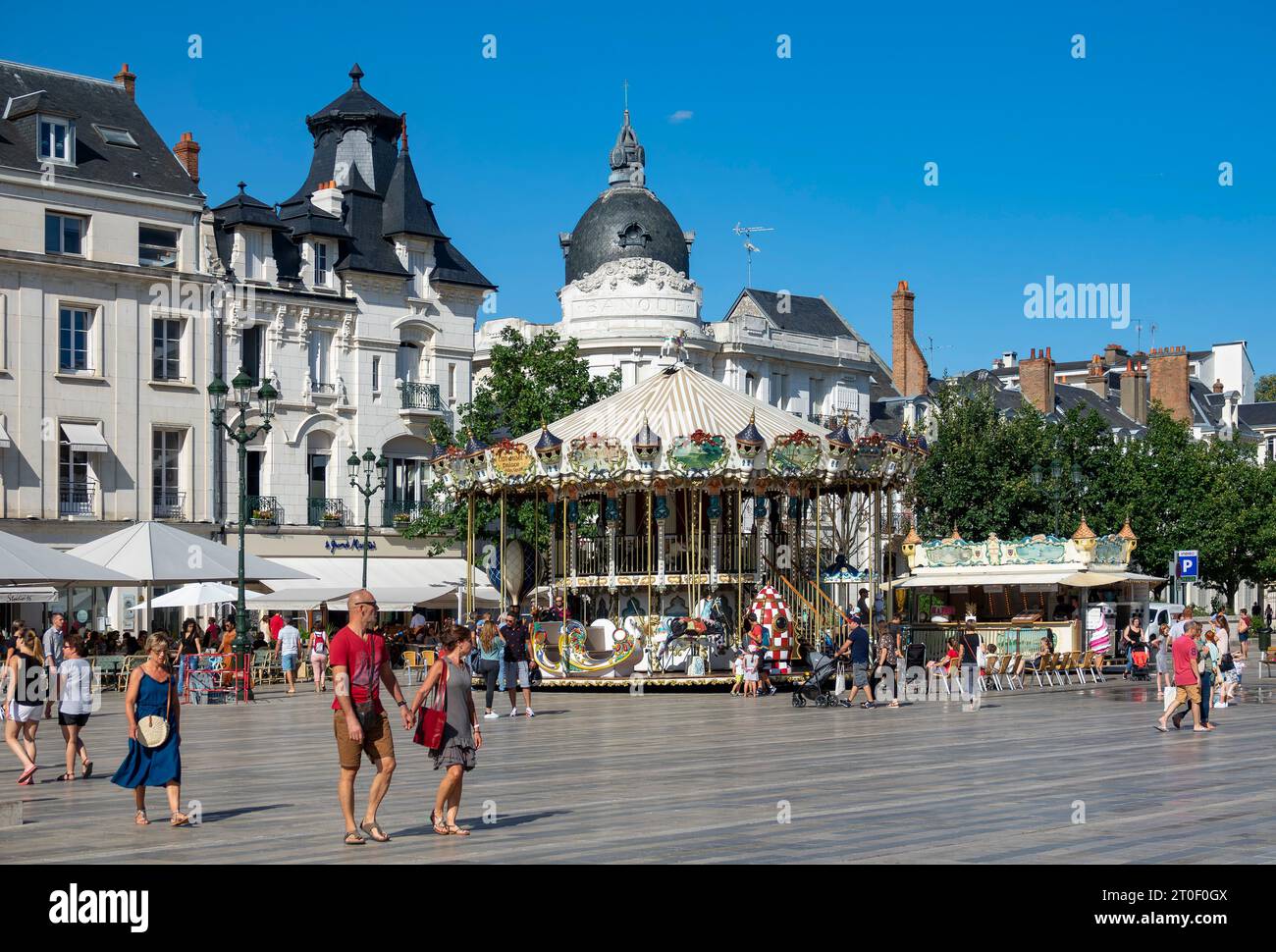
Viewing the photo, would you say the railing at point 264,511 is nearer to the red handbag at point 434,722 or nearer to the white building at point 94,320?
the white building at point 94,320

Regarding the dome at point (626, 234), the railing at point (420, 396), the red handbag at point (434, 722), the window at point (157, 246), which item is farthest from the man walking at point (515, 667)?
the dome at point (626, 234)

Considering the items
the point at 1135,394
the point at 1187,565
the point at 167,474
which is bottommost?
the point at 1187,565

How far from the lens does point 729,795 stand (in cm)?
1536

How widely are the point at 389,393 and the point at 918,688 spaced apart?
90.0 ft

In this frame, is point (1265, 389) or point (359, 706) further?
point (1265, 389)

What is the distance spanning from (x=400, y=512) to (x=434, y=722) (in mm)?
43124

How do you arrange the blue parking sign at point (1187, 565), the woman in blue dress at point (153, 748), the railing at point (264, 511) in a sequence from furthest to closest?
1. the railing at point (264, 511)
2. the blue parking sign at point (1187, 565)
3. the woman in blue dress at point (153, 748)

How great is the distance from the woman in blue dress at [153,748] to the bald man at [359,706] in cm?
201

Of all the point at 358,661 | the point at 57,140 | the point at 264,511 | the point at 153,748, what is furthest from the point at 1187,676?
the point at 57,140

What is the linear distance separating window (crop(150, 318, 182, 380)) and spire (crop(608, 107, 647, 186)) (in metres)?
27.4

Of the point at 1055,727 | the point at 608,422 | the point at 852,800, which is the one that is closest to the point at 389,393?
the point at 608,422

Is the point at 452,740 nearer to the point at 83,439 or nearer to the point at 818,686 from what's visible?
the point at 818,686

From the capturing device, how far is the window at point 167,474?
163 feet

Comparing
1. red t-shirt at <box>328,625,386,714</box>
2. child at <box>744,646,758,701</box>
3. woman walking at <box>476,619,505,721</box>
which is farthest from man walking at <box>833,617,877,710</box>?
red t-shirt at <box>328,625,386,714</box>
